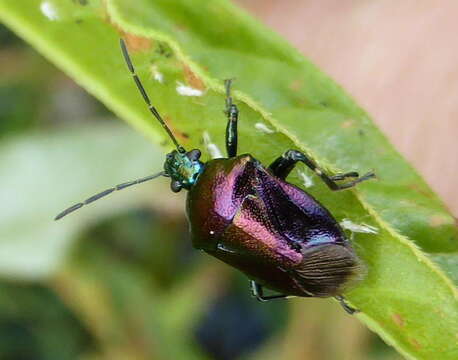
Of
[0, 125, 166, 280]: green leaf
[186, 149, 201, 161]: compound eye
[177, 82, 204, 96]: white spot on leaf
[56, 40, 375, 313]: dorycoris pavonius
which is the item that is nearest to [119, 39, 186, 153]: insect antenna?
[56, 40, 375, 313]: dorycoris pavonius

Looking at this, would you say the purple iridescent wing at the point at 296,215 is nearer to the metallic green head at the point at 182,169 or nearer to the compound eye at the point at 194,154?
the compound eye at the point at 194,154

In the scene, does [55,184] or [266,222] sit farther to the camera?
[55,184]

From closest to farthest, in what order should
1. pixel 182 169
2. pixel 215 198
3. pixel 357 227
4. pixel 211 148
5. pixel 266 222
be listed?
pixel 357 227 → pixel 211 148 → pixel 266 222 → pixel 215 198 → pixel 182 169

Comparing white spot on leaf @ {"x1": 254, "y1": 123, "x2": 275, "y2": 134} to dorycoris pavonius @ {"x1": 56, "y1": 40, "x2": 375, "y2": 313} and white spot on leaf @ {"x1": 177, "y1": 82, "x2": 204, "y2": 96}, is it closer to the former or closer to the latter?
dorycoris pavonius @ {"x1": 56, "y1": 40, "x2": 375, "y2": 313}

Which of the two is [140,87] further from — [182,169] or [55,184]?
[55,184]

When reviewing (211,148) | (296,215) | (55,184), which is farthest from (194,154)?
(55,184)

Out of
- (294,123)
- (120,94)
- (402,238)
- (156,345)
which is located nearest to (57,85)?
(156,345)
